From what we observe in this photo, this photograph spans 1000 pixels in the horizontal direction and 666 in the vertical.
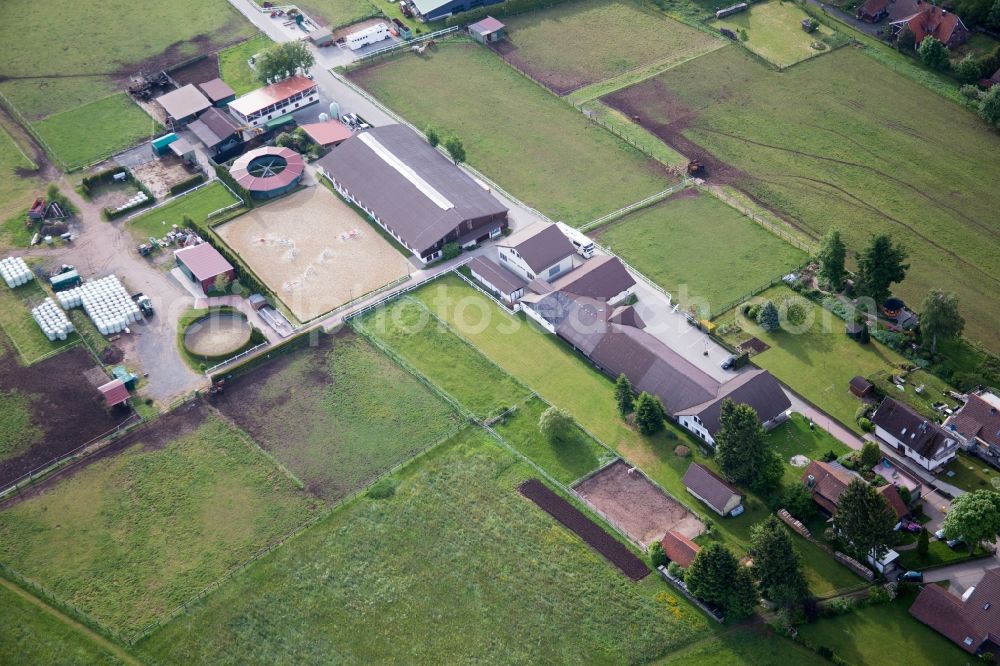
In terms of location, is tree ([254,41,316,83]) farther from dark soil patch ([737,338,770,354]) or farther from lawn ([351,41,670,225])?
dark soil patch ([737,338,770,354])

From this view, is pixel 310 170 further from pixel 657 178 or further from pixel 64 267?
pixel 657 178

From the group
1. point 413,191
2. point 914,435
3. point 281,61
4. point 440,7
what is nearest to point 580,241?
point 413,191

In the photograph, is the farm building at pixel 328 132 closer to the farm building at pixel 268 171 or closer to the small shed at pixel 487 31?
the farm building at pixel 268 171

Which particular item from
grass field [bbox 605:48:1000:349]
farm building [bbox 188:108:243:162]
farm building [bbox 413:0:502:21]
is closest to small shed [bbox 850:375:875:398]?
grass field [bbox 605:48:1000:349]

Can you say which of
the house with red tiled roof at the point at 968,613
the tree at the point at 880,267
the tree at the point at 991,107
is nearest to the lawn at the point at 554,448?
the house with red tiled roof at the point at 968,613

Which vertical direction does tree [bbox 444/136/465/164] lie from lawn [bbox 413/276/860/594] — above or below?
above
